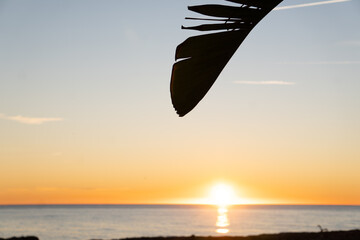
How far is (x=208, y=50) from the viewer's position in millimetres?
1848

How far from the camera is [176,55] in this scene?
71.4 inches

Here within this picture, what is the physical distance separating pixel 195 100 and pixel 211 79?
0.10m

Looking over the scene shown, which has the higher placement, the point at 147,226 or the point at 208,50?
the point at 147,226

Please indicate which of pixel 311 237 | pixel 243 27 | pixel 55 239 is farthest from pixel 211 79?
pixel 55 239

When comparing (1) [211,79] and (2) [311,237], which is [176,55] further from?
(2) [311,237]

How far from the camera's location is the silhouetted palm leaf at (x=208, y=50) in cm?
181

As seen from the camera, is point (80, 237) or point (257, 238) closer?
point (257, 238)

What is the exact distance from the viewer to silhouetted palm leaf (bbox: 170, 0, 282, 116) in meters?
1.81

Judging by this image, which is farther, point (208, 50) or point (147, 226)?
point (147, 226)

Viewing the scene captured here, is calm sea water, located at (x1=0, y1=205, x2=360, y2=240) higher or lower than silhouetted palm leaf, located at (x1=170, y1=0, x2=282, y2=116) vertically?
higher

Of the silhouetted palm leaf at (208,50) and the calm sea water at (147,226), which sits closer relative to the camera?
the silhouetted palm leaf at (208,50)

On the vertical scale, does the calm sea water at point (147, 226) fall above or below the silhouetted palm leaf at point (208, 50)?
above

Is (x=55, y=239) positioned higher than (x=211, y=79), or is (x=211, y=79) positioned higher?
(x=55, y=239)

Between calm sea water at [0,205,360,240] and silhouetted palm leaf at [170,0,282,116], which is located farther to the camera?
calm sea water at [0,205,360,240]
